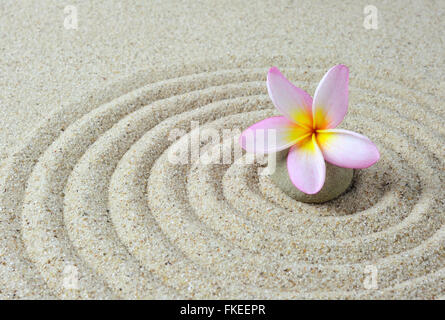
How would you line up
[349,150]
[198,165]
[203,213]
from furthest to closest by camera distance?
1. [198,165]
2. [203,213]
3. [349,150]

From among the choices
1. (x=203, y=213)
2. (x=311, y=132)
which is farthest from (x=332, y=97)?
(x=203, y=213)

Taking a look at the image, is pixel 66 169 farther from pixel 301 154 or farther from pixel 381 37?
pixel 381 37

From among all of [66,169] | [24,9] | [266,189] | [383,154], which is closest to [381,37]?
[383,154]

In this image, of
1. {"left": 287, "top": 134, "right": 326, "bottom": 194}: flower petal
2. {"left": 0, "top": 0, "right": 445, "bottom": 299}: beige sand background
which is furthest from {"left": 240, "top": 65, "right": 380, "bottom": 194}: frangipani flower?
{"left": 0, "top": 0, "right": 445, "bottom": 299}: beige sand background

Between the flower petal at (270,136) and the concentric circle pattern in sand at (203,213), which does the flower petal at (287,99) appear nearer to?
the flower petal at (270,136)

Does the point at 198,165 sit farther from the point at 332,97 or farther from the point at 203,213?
the point at 332,97

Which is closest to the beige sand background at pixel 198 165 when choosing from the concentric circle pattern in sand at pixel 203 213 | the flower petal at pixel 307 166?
the concentric circle pattern in sand at pixel 203 213
